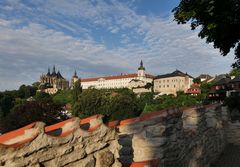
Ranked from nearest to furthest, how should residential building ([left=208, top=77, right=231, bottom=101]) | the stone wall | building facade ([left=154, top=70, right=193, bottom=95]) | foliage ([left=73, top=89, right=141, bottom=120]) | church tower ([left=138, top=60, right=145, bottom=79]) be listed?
the stone wall, foliage ([left=73, top=89, right=141, bottom=120]), residential building ([left=208, top=77, right=231, bottom=101]), building facade ([left=154, top=70, right=193, bottom=95]), church tower ([left=138, top=60, right=145, bottom=79])

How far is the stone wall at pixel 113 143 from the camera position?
269cm

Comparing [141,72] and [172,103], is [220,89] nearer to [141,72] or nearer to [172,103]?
[172,103]

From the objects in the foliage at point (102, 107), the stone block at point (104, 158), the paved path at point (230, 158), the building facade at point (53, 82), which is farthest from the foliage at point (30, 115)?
the building facade at point (53, 82)

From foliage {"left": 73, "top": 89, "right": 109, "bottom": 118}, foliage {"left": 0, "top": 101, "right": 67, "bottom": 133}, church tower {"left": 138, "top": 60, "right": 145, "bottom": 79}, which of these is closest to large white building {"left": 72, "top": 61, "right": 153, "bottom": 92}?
church tower {"left": 138, "top": 60, "right": 145, "bottom": 79}

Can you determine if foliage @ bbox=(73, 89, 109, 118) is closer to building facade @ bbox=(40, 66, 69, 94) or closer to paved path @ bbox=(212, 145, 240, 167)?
paved path @ bbox=(212, 145, 240, 167)

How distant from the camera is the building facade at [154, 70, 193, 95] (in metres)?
123

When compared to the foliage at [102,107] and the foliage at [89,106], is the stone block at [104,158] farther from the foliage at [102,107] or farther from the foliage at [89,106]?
the foliage at [89,106]

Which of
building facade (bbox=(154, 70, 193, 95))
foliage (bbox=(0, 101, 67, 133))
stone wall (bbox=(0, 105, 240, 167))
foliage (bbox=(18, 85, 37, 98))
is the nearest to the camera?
stone wall (bbox=(0, 105, 240, 167))

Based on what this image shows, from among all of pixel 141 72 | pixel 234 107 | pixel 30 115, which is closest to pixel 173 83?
pixel 141 72

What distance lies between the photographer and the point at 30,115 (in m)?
28.7

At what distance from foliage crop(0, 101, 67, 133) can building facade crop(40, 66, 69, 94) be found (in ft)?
445

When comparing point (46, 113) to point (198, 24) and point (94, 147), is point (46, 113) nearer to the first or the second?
point (198, 24)

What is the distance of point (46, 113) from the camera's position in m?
30.2

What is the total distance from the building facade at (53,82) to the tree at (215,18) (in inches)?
6151
